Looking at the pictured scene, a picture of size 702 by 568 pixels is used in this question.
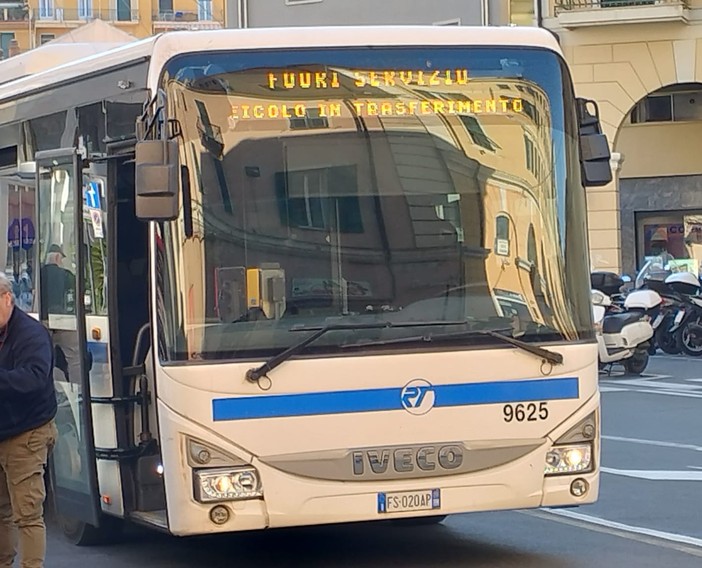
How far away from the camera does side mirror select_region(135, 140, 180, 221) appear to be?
714 centimetres

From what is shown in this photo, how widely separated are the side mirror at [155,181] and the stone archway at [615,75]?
947 inches

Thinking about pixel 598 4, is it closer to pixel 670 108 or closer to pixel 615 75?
pixel 615 75

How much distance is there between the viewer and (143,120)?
7434 mm

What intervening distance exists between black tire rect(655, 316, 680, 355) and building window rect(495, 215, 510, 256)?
51.3 feet

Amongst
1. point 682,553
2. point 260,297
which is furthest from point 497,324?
point 682,553

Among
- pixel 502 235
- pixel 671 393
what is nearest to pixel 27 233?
pixel 502 235

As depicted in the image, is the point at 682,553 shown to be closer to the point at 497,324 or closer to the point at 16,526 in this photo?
the point at 497,324

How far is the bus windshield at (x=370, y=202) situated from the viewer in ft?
24.4

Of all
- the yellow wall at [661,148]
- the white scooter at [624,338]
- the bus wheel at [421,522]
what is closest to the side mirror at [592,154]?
the bus wheel at [421,522]

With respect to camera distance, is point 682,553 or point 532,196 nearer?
point 532,196

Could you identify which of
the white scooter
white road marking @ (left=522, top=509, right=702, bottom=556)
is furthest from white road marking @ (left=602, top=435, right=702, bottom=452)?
the white scooter

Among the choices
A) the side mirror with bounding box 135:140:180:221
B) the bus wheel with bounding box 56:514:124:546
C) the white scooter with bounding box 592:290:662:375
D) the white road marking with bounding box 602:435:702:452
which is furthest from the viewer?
the white scooter with bounding box 592:290:662:375

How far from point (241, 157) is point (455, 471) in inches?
75.3

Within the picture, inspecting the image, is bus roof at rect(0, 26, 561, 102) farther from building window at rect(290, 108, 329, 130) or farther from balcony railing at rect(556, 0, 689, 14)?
balcony railing at rect(556, 0, 689, 14)
